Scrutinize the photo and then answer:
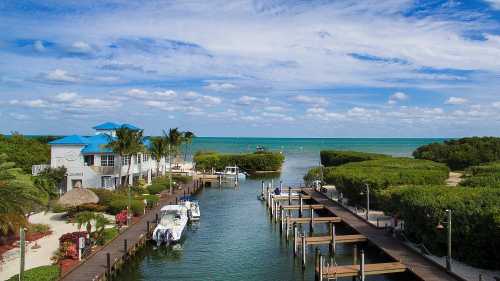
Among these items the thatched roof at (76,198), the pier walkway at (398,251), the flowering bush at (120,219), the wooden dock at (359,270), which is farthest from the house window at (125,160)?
the wooden dock at (359,270)

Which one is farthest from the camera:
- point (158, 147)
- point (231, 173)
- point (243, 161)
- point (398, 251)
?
point (243, 161)

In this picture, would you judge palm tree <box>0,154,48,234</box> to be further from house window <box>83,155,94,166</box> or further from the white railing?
house window <box>83,155,94,166</box>

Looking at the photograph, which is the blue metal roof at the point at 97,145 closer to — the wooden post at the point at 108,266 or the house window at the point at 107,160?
the house window at the point at 107,160

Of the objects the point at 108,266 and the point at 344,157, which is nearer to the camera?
the point at 108,266

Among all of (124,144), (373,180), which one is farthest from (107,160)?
(373,180)

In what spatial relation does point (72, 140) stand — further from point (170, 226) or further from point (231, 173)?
point (231, 173)

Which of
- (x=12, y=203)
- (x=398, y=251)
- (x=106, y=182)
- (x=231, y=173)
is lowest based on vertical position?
(x=398, y=251)

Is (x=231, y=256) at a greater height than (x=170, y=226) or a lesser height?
lesser

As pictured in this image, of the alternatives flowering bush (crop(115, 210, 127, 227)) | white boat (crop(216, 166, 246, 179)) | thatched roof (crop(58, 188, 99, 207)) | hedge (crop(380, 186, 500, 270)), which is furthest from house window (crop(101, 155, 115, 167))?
hedge (crop(380, 186, 500, 270))
